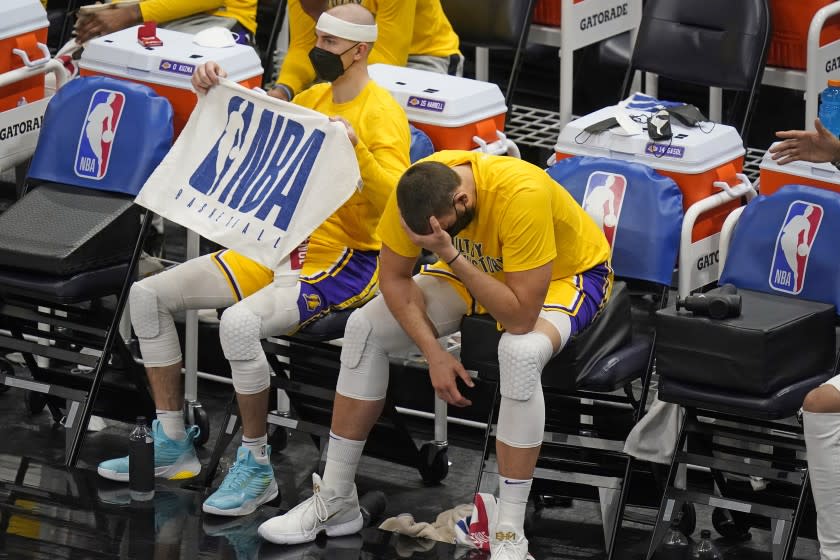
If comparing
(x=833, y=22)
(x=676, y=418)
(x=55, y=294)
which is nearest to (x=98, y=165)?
(x=55, y=294)

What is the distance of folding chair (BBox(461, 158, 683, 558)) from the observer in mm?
4590

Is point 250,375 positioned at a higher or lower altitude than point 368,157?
lower

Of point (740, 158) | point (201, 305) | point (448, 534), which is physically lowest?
point (448, 534)

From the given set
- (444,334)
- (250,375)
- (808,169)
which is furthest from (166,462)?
(808,169)

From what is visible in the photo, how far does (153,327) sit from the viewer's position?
500 cm

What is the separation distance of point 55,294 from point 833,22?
265 cm

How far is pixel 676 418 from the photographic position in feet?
15.5

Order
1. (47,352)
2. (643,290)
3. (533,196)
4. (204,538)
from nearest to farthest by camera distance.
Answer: (533,196), (204,538), (643,290), (47,352)

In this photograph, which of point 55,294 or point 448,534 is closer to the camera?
point 448,534

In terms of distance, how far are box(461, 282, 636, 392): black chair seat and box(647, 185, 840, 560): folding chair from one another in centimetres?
21

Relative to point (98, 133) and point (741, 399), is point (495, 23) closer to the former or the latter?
point (98, 133)

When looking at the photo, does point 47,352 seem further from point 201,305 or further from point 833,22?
point 833,22

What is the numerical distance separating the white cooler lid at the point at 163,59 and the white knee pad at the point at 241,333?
3.14 ft

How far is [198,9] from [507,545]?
2811 mm
